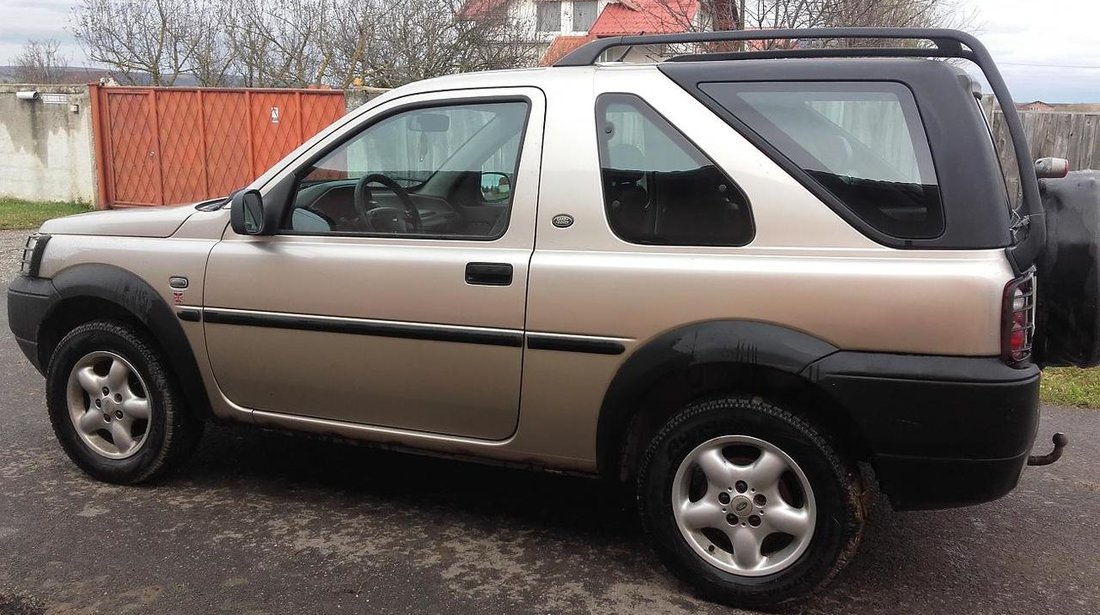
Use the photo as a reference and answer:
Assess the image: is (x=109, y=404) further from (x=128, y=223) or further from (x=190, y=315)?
(x=128, y=223)

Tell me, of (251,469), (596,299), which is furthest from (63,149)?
(596,299)

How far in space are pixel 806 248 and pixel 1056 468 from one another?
8.31ft

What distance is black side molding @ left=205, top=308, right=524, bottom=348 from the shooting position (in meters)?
3.31

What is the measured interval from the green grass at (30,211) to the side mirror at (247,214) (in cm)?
1080

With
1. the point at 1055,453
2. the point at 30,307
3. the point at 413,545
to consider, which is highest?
the point at 30,307

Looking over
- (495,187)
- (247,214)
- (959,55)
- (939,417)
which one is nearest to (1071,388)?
(959,55)

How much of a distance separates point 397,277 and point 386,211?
1.28 feet

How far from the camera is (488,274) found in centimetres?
331

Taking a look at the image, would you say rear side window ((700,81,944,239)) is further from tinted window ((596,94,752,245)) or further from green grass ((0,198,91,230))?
green grass ((0,198,91,230))

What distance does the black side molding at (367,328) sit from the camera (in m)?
3.31

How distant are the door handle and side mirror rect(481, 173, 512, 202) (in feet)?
0.89

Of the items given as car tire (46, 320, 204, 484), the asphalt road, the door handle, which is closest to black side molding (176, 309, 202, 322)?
car tire (46, 320, 204, 484)

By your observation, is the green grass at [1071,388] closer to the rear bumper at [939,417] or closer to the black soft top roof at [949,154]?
the rear bumper at [939,417]

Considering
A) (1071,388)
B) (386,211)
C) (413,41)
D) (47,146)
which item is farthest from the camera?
(413,41)
